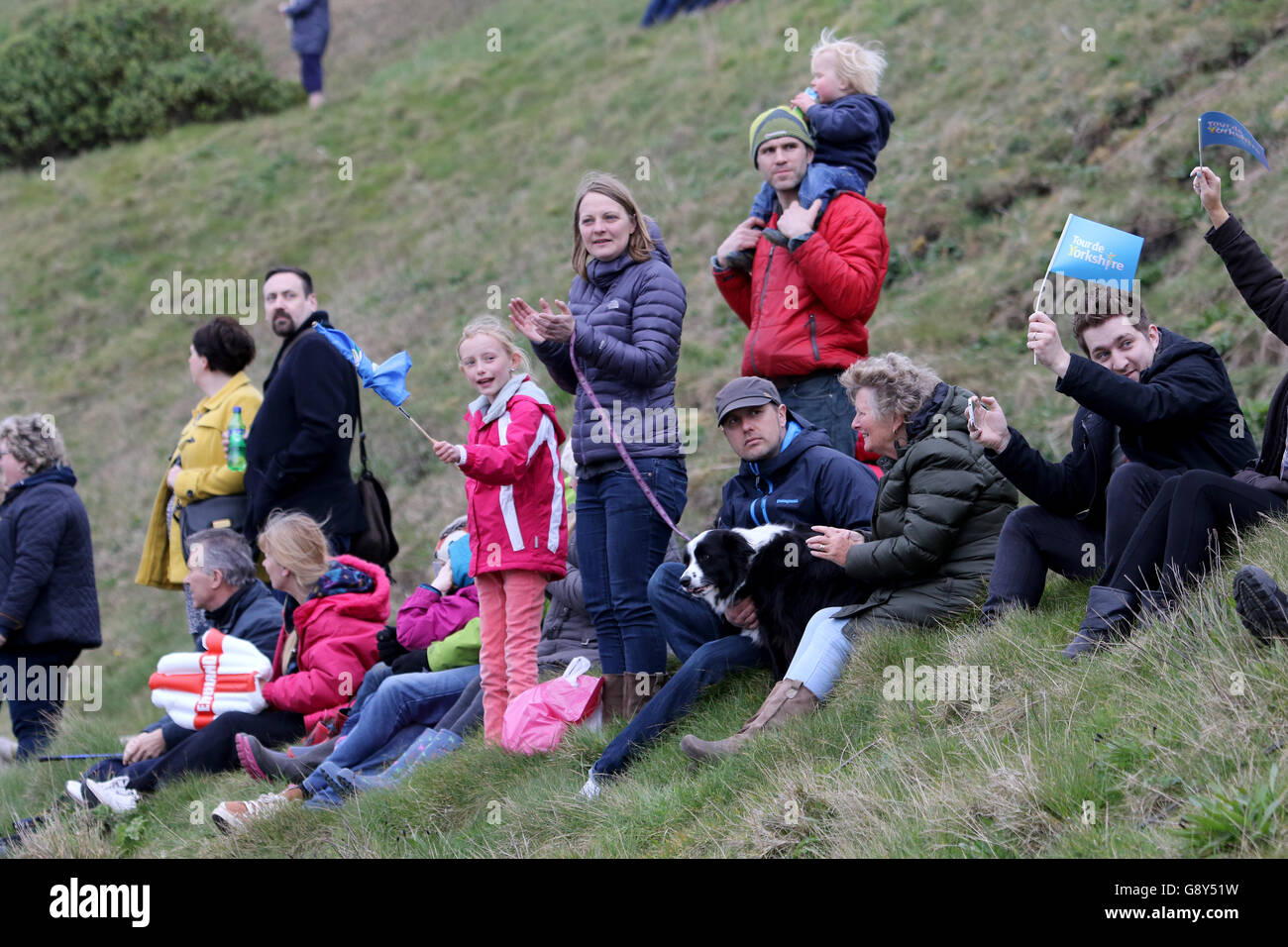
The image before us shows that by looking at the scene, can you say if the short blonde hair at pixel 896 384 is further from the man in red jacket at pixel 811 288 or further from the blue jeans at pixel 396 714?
the blue jeans at pixel 396 714

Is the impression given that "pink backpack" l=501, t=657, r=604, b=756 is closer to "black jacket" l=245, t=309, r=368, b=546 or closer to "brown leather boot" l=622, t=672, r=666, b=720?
"brown leather boot" l=622, t=672, r=666, b=720

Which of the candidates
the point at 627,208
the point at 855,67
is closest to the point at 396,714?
the point at 627,208

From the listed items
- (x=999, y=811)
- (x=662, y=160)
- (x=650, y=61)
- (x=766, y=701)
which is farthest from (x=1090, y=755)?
(x=650, y=61)

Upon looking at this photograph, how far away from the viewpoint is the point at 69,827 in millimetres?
6633

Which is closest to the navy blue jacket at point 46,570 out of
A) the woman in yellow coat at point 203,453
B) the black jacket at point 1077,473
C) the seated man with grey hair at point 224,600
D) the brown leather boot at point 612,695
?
the woman in yellow coat at point 203,453

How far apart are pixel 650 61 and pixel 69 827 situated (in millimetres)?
18611

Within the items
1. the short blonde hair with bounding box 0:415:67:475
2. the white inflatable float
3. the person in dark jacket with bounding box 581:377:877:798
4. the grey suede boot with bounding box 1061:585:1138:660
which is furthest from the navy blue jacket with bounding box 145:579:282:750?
the grey suede boot with bounding box 1061:585:1138:660

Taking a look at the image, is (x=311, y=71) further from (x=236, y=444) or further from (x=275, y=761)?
(x=275, y=761)

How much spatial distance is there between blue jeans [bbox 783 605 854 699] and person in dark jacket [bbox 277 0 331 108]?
24289 millimetres

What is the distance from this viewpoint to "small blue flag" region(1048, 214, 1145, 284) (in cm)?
470

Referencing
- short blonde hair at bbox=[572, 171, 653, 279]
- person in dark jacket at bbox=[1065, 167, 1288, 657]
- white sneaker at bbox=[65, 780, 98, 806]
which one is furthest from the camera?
white sneaker at bbox=[65, 780, 98, 806]

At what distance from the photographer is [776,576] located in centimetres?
559

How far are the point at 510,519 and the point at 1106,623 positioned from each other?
8.78 ft
